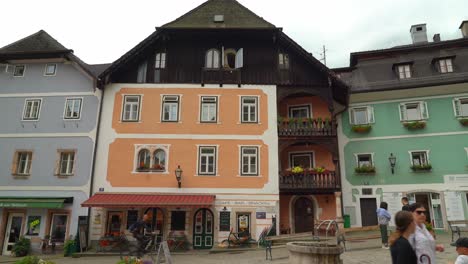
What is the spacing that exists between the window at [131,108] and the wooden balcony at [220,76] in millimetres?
4077

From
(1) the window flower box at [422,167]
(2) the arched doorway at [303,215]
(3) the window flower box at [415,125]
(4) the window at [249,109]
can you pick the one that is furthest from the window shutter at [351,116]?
(4) the window at [249,109]

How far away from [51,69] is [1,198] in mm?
8046

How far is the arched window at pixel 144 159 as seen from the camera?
1928 cm

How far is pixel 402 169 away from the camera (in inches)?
793

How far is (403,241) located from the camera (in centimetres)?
437

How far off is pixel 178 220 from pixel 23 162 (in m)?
9.75

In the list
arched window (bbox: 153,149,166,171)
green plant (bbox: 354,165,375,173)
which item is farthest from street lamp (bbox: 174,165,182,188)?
green plant (bbox: 354,165,375,173)

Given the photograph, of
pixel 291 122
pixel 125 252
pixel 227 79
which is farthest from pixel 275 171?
pixel 125 252

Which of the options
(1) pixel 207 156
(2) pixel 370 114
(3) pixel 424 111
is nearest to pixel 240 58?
(1) pixel 207 156

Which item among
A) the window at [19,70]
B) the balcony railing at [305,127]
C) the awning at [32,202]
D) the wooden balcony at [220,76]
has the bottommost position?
the awning at [32,202]

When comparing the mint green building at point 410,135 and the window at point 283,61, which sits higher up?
the window at point 283,61

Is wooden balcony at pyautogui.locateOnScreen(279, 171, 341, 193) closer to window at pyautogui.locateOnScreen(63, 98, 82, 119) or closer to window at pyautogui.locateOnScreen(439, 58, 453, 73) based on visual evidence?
window at pyautogui.locateOnScreen(439, 58, 453, 73)

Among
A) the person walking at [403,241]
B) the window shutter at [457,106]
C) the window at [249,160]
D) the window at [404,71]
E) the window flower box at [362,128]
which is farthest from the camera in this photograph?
the window at [404,71]

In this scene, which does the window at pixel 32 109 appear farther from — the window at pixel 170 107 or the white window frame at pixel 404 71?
the white window frame at pixel 404 71
